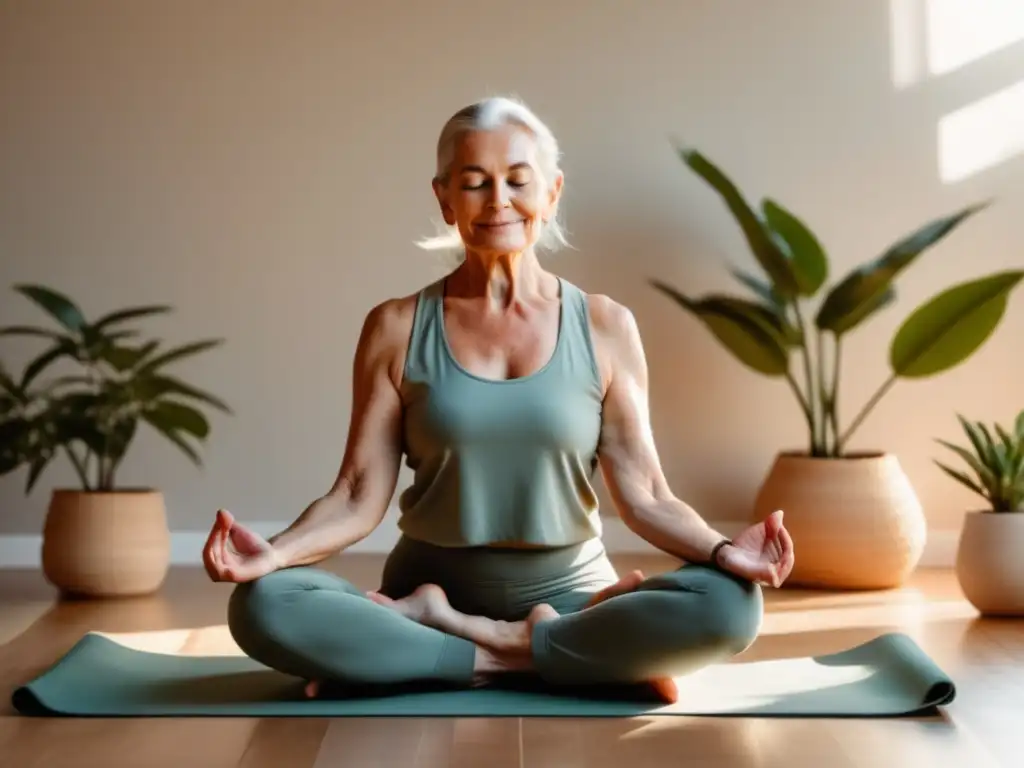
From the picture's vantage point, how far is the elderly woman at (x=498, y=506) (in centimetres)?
235

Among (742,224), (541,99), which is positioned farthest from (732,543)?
(541,99)

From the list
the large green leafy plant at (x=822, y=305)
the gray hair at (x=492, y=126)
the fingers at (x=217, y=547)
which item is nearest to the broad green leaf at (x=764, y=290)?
the large green leafy plant at (x=822, y=305)

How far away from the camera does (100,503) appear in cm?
378

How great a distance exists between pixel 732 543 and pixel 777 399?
2.18 m

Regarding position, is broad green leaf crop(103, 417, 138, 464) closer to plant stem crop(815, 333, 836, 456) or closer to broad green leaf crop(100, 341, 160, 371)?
broad green leaf crop(100, 341, 160, 371)

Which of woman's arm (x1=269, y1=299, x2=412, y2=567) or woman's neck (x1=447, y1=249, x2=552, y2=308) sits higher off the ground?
woman's neck (x1=447, y1=249, x2=552, y2=308)

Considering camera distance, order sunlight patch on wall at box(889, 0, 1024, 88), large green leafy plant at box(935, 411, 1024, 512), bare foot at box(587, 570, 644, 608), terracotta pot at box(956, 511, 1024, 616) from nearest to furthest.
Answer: bare foot at box(587, 570, 644, 608)
terracotta pot at box(956, 511, 1024, 616)
large green leafy plant at box(935, 411, 1024, 512)
sunlight patch on wall at box(889, 0, 1024, 88)

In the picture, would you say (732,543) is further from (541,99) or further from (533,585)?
(541,99)

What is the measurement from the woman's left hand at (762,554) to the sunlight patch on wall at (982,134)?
2400mm

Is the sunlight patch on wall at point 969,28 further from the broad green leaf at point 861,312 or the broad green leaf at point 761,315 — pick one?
the broad green leaf at point 761,315

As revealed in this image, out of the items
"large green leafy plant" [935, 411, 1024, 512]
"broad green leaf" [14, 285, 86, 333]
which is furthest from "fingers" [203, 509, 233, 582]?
"large green leafy plant" [935, 411, 1024, 512]

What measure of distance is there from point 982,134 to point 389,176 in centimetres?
169

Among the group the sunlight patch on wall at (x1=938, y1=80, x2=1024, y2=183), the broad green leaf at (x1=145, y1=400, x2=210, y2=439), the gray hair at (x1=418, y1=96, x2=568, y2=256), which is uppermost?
the sunlight patch on wall at (x1=938, y1=80, x2=1024, y2=183)

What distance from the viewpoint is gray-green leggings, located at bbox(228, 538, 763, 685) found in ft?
7.63
